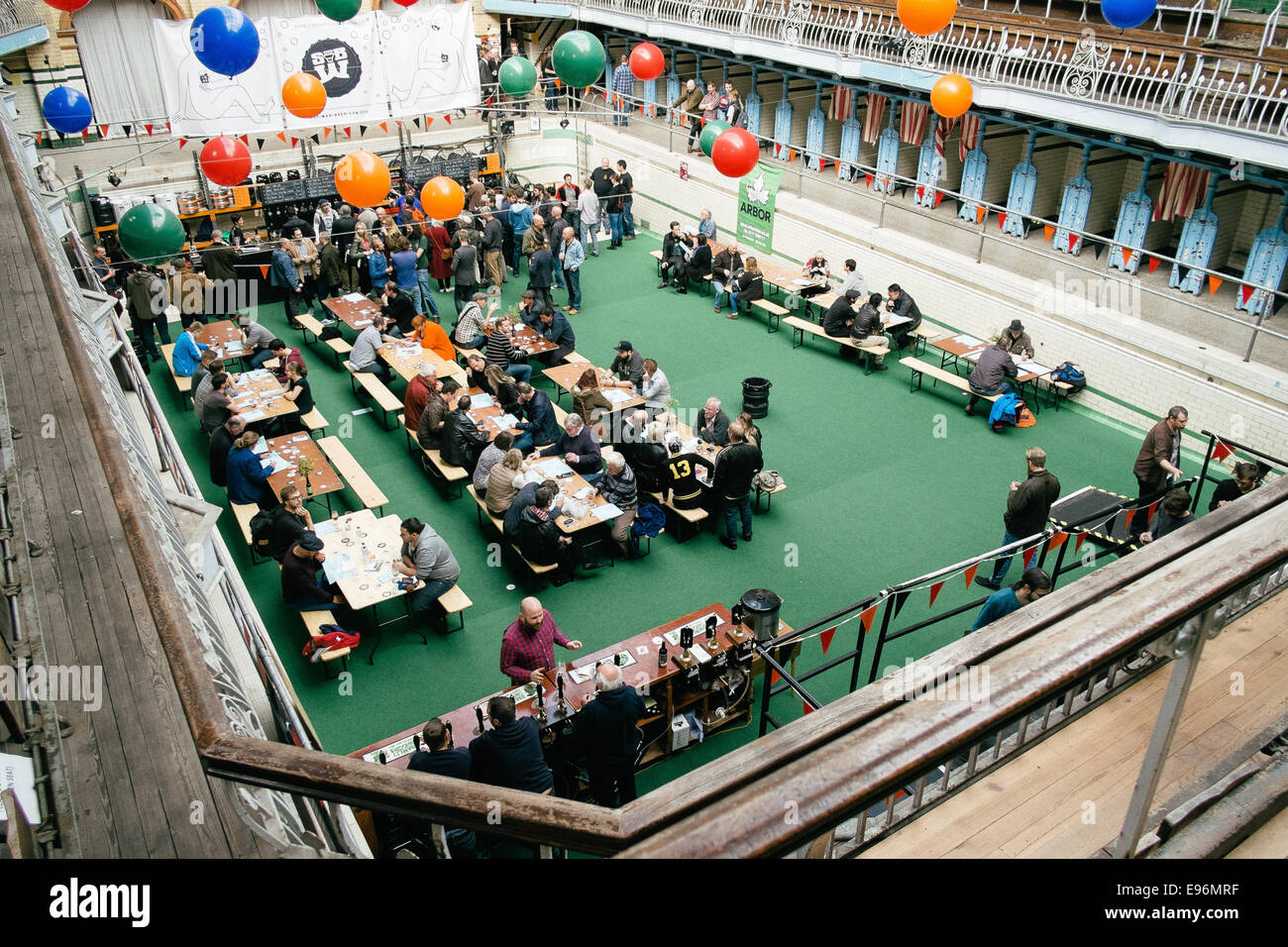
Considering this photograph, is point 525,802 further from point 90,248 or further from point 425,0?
point 425,0

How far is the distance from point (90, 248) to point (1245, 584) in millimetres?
20714

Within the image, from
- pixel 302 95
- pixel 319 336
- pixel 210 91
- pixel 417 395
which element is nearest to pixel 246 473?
pixel 417 395

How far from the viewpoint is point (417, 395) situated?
1147cm

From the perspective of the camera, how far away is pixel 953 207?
1816 centimetres

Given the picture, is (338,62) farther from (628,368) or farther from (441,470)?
(441,470)

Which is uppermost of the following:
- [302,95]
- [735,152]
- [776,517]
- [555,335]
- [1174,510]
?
[302,95]

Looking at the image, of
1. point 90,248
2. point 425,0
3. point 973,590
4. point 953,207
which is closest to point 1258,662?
point 973,590

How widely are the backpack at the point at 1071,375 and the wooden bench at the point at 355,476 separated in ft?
30.8

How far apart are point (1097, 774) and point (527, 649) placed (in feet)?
17.0

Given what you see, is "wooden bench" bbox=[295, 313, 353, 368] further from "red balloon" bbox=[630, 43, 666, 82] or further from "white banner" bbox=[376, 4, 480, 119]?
"red balloon" bbox=[630, 43, 666, 82]

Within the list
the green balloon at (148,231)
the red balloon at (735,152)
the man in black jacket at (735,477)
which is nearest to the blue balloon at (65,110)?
the green balloon at (148,231)

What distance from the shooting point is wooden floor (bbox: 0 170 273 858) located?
2.50 metres

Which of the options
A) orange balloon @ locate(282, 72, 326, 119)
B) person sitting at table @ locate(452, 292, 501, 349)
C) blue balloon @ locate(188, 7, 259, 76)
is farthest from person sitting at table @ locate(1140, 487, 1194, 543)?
orange balloon @ locate(282, 72, 326, 119)
